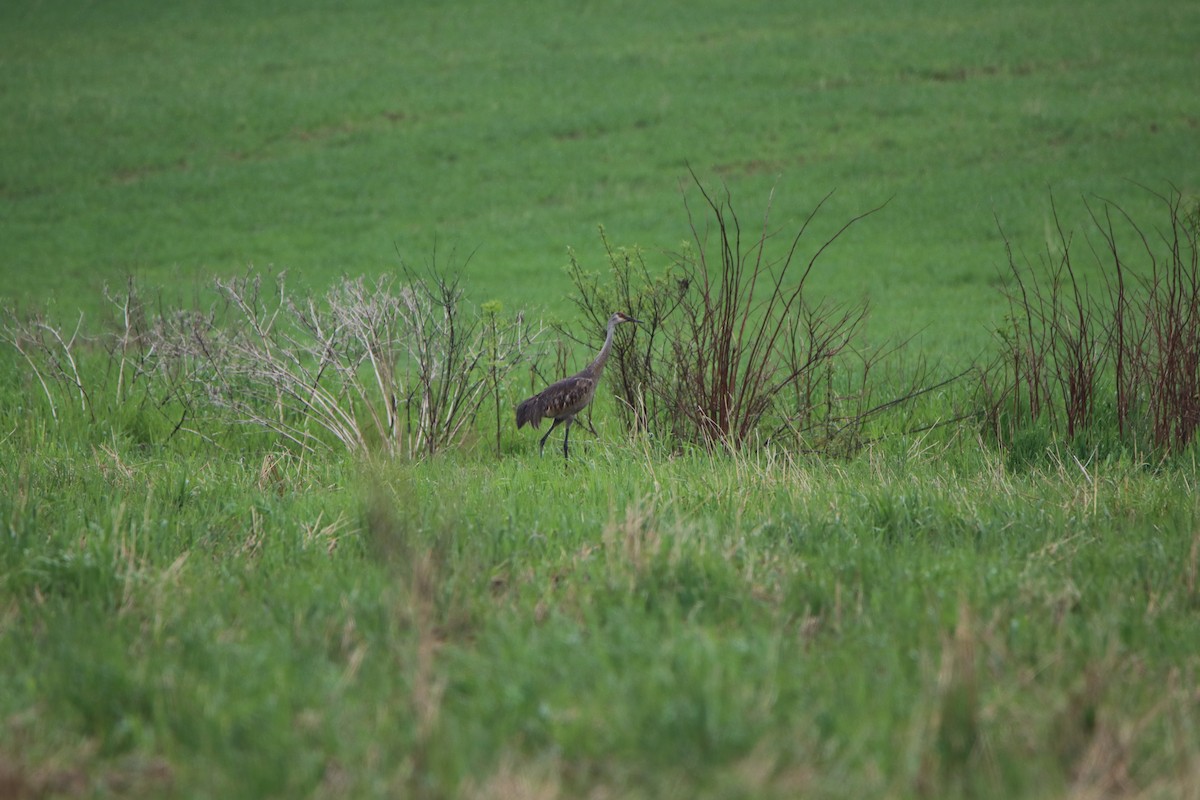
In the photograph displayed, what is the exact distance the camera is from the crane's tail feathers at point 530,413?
22.7ft

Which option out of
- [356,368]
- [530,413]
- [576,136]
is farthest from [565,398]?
[576,136]

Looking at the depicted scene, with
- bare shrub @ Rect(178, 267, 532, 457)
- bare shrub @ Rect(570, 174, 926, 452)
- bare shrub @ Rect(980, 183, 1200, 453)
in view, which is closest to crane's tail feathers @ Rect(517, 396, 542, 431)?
bare shrub @ Rect(178, 267, 532, 457)

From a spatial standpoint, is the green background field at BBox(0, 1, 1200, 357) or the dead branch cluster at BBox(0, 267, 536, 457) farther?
the green background field at BBox(0, 1, 1200, 357)

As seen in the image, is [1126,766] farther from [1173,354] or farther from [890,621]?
[1173,354]

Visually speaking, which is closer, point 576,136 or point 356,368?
point 356,368

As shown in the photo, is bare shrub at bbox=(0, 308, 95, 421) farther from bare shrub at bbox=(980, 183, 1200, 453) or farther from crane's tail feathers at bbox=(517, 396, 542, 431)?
bare shrub at bbox=(980, 183, 1200, 453)

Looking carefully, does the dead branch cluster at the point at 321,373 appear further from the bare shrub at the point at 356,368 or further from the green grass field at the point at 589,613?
the green grass field at the point at 589,613

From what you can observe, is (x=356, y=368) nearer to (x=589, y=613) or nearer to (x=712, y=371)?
(x=712, y=371)

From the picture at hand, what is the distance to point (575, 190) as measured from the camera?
24266 mm

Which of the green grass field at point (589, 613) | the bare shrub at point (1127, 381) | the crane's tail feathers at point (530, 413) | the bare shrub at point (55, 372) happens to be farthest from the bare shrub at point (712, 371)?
the bare shrub at point (55, 372)

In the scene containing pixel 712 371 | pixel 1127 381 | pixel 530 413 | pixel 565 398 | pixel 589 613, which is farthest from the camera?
pixel 1127 381

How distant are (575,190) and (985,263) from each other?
9216 mm

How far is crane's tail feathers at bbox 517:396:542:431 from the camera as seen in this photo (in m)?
6.92

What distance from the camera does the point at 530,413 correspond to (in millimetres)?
6969
